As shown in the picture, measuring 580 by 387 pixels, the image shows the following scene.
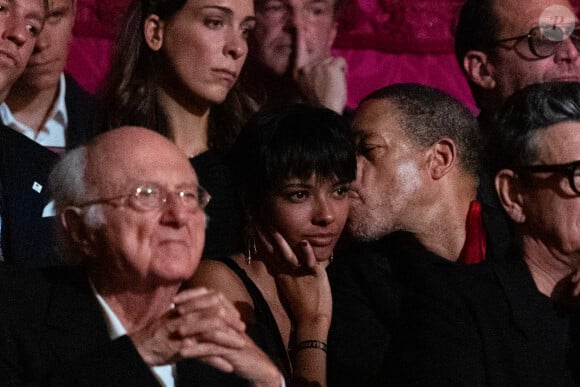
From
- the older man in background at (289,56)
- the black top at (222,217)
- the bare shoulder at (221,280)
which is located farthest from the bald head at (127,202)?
the older man in background at (289,56)

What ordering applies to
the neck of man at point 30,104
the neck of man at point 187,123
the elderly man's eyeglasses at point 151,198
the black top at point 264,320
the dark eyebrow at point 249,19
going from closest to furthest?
the elderly man's eyeglasses at point 151,198, the black top at point 264,320, the neck of man at point 187,123, the dark eyebrow at point 249,19, the neck of man at point 30,104

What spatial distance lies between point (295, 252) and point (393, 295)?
0.77 feet

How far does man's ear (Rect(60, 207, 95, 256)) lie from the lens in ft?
7.90

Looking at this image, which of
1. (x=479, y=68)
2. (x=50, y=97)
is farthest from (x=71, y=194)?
(x=479, y=68)

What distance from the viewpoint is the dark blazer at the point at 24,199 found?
2.86 m

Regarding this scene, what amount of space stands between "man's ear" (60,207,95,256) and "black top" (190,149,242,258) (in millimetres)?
528

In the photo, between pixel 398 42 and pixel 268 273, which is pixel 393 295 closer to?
pixel 268 273

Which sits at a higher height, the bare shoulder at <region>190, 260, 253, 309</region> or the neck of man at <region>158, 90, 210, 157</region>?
the neck of man at <region>158, 90, 210, 157</region>

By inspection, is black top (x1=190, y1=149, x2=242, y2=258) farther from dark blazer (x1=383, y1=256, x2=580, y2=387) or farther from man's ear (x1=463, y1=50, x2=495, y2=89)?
man's ear (x1=463, y1=50, x2=495, y2=89)

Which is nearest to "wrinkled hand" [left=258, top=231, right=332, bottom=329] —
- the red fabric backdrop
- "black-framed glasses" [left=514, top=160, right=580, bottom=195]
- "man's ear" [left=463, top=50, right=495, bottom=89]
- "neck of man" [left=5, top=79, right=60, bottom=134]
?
"black-framed glasses" [left=514, top=160, right=580, bottom=195]

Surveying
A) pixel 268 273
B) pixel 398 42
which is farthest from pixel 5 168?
pixel 398 42

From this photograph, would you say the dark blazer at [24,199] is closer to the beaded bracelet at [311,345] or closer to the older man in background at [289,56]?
the beaded bracelet at [311,345]

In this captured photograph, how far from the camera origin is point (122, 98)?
124 inches

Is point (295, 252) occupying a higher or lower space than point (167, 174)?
lower
